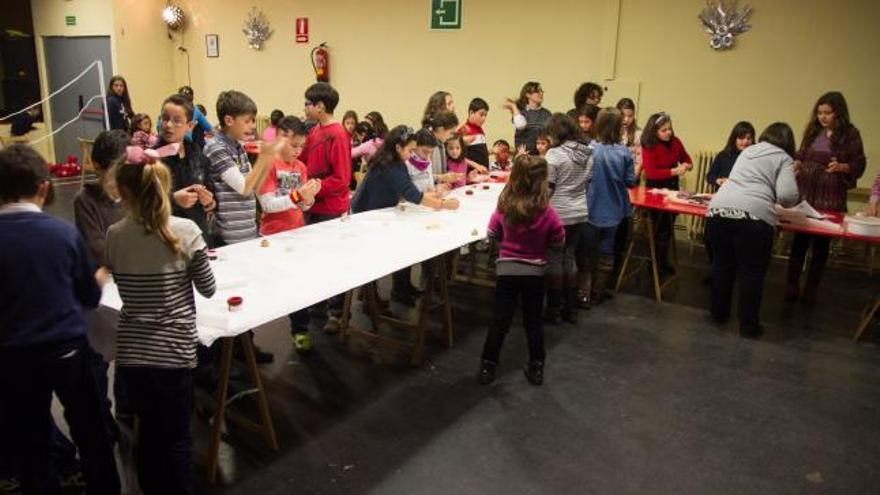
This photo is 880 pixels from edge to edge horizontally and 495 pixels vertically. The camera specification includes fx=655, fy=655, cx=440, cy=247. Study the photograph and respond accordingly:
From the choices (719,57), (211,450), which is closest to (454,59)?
(719,57)

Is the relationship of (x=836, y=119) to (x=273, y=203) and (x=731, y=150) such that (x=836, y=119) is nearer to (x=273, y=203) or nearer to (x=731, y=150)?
(x=731, y=150)

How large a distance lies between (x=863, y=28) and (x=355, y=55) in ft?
18.8

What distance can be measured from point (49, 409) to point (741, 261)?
3.78m

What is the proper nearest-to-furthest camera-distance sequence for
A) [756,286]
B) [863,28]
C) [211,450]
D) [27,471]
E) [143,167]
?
[143,167] < [27,471] < [211,450] < [756,286] < [863,28]

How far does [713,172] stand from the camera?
569cm

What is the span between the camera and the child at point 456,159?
4.92 metres

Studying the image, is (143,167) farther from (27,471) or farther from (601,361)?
(601,361)

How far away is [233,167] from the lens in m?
3.06

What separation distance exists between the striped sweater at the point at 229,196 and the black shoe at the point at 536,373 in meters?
1.60

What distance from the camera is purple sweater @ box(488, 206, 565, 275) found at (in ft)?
10.5

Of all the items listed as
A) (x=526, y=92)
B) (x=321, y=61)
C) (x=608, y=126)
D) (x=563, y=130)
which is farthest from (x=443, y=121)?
(x=321, y=61)

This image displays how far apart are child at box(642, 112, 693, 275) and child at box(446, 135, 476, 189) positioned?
1.58 meters

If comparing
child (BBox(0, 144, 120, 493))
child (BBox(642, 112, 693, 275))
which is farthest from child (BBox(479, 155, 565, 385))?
child (BBox(642, 112, 693, 275))

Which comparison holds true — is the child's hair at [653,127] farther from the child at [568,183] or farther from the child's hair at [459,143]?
the child's hair at [459,143]
